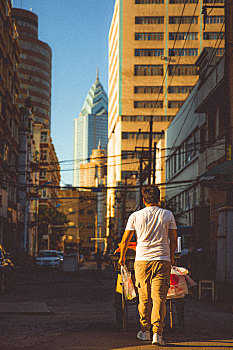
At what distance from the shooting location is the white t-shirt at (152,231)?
23.7 feet

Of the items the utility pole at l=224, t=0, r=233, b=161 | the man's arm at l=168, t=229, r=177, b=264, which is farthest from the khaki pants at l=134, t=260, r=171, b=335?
the utility pole at l=224, t=0, r=233, b=161

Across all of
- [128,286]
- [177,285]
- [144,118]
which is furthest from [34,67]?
[128,286]

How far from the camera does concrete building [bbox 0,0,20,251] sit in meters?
46.6

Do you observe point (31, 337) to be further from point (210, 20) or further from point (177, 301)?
point (210, 20)

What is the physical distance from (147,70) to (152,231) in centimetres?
9602

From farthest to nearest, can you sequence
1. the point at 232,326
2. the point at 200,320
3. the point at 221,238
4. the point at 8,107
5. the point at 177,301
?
the point at 8,107 → the point at 221,238 → the point at 200,320 → the point at 232,326 → the point at 177,301

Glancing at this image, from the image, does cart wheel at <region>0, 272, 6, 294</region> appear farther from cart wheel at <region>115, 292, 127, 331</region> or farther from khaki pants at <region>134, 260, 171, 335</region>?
khaki pants at <region>134, 260, 171, 335</region>

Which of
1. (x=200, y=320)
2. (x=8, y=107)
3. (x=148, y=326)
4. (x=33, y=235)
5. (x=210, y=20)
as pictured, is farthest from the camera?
(x=210, y=20)

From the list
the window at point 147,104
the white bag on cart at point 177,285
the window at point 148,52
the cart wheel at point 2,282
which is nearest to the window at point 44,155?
the window at point 147,104

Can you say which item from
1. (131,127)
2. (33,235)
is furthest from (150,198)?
(131,127)

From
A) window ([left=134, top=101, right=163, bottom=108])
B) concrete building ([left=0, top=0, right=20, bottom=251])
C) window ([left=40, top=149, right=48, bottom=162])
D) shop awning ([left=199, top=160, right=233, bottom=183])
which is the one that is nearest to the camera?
shop awning ([left=199, top=160, right=233, bottom=183])

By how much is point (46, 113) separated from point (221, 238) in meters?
148

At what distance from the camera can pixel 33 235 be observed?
8369cm

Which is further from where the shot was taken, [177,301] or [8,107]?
[8,107]
